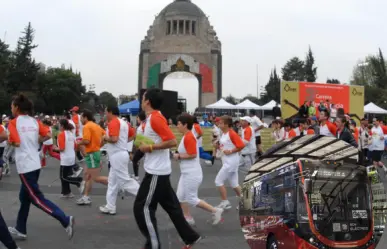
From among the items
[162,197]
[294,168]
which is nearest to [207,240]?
[162,197]

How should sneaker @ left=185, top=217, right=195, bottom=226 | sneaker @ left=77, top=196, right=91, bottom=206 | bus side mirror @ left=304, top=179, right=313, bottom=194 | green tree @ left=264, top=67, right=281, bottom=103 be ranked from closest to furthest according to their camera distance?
bus side mirror @ left=304, top=179, right=313, bottom=194, sneaker @ left=185, top=217, right=195, bottom=226, sneaker @ left=77, top=196, right=91, bottom=206, green tree @ left=264, top=67, right=281, bottom=103

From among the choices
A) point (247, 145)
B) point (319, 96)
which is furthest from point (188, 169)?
point (319, 96)

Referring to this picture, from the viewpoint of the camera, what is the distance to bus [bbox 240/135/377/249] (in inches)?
133

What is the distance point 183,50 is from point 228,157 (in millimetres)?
65202

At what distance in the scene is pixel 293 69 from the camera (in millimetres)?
92062

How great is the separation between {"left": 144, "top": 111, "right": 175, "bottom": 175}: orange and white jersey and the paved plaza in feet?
4.07

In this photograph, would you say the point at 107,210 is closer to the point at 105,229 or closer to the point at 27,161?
the point at 105,229

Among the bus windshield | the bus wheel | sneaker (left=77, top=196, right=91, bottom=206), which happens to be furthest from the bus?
sneaker (left=77, top=196, right=91, bottom=206)

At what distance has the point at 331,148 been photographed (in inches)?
135

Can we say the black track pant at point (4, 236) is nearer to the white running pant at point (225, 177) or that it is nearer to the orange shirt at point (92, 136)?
the orange shirt at point (92, 136)

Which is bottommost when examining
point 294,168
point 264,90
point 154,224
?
point 154,224

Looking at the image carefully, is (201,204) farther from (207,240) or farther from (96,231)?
(96,231)

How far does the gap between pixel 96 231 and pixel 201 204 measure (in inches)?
60.8

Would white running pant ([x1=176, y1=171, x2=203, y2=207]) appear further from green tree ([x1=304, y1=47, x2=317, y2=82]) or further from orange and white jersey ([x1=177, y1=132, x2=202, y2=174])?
green tree ([x1=304, y1=47, x2=317, y2=82])
